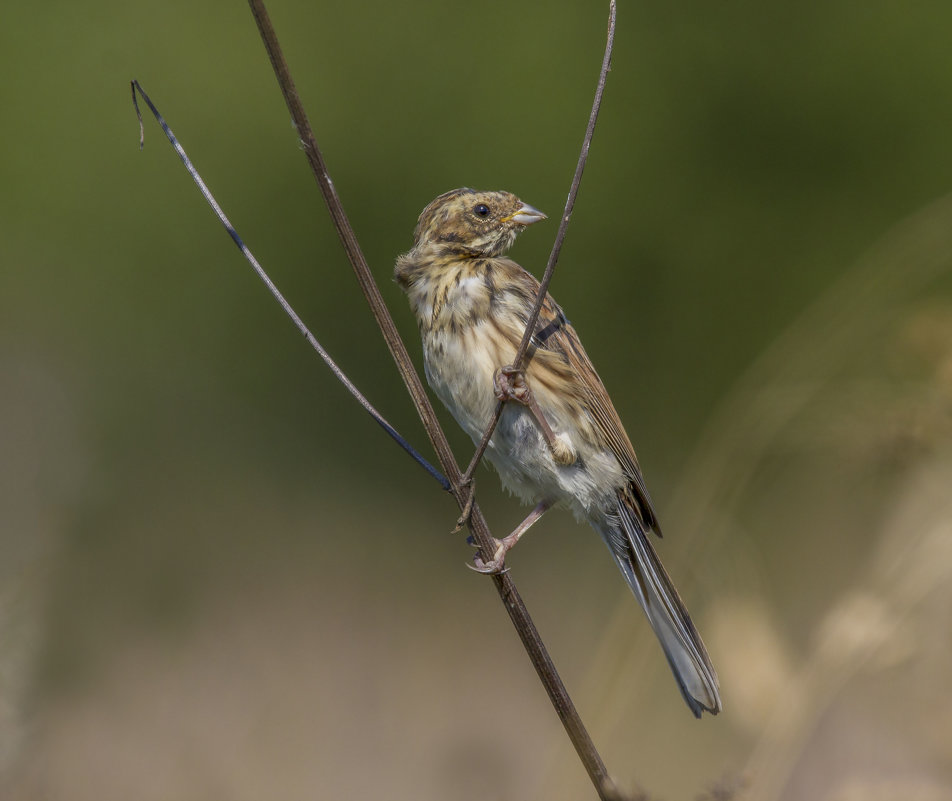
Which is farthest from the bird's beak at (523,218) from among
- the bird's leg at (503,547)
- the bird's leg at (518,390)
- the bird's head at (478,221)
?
the bird's leg at (503,547)

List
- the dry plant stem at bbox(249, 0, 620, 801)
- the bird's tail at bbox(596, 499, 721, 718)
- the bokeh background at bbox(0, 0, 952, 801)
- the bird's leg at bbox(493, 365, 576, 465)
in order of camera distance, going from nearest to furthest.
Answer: the dry plant stem at bbox(249, 0, 620, 801) → the bird's leg at bbox(493, 365, 576, 465) → the bird's tail at bbox(596, 499, 721, 718) → the bokeh background at bbox(0, 0, 952, 801)

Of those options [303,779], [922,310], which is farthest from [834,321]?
[303,779]

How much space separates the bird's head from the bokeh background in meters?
1.09

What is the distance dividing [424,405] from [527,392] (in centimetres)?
90

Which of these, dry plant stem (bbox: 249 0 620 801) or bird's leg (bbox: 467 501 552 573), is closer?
dry plant stem (bbox: 249 0 620 801)

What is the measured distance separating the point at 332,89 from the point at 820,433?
A: 6346 mm

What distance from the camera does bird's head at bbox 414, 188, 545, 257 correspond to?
368 centimetres

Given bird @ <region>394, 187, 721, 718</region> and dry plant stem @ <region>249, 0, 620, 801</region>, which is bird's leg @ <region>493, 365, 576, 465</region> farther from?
dry plant stem @ <region>249, 0, 620, 801</region>

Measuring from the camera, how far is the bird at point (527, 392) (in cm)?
354

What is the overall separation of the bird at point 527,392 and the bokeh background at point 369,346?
0.59 m

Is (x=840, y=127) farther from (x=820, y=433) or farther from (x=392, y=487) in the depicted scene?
(x=820, y=433)

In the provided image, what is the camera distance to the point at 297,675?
569cm

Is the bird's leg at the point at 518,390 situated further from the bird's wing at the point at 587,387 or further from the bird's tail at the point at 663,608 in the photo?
the bird's tail at the point at 663,608

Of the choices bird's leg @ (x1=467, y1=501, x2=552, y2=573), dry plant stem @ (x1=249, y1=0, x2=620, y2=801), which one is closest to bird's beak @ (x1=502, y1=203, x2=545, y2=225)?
bird's leg @ (x1=467, y1=501, x2=552, y2=573)
